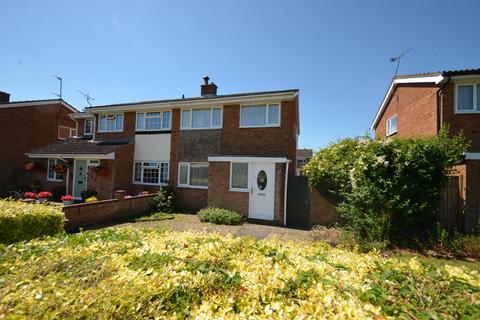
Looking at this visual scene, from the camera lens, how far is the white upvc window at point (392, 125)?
14.7m

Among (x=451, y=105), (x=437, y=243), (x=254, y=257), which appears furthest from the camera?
(x=451, y=105)

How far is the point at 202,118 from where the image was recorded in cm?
1333

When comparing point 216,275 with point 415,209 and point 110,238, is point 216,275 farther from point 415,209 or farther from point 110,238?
point 415,209

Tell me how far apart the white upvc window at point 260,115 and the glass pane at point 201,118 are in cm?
215

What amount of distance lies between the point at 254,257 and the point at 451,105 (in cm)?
1140

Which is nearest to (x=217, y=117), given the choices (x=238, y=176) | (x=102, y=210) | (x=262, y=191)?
(x=238, y=176)

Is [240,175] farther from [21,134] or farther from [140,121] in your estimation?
[21,134]

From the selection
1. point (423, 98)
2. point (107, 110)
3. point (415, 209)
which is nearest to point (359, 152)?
point (415, 209)

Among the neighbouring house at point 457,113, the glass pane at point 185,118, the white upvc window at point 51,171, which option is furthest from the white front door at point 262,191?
the white upvc window at point 51,171

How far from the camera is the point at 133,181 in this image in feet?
47.6

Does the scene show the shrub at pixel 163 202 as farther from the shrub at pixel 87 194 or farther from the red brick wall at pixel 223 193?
the shrub at pixel 87 194

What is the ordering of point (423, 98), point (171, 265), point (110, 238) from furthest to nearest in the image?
1. point (423, 98)
2. point (110, 238)
3. point (171, 265)

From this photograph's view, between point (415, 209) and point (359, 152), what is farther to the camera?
point (359, 152)

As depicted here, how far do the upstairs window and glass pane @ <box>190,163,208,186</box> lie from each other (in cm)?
A: 1232
